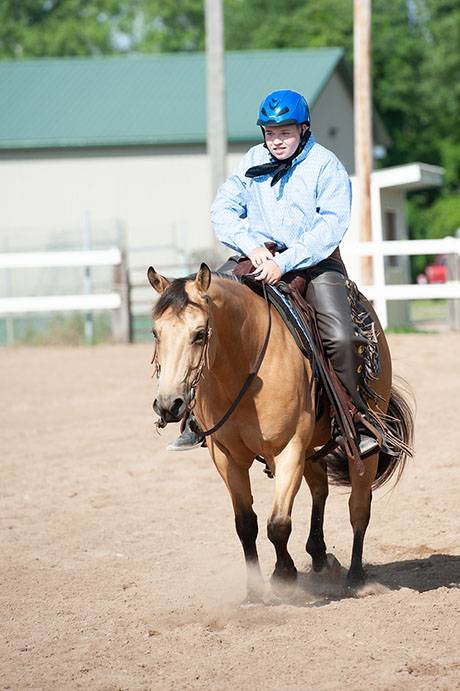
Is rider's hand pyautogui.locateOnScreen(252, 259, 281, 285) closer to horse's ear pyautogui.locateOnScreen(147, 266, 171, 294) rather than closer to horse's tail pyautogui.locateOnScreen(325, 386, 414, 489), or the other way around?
horse's ear pyautogui.locateOnScreen(147, 266, 171, 294)

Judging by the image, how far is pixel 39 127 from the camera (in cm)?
3309

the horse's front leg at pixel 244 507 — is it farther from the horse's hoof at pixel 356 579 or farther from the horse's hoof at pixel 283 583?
the horse's hoof at pixel 356 579

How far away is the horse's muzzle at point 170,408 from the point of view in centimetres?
487

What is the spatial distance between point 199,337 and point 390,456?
7.17 ft

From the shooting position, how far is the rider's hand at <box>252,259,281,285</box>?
584cm

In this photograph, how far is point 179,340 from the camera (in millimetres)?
5035

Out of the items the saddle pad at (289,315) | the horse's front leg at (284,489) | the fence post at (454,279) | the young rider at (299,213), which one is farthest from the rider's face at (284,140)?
the fence post at (454,279)

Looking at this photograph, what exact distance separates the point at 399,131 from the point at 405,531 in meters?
43.9

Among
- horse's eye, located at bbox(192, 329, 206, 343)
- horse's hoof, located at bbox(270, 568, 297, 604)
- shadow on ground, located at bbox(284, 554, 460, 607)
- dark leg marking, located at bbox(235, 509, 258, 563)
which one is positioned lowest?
shadow on ground, located at bbox(284, 554, 460, 607)

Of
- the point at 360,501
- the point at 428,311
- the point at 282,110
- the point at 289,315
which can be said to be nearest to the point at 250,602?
the point at 360,501


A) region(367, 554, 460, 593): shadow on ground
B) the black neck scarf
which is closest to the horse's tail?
region(367, 554, 460, 593): shadow on ground

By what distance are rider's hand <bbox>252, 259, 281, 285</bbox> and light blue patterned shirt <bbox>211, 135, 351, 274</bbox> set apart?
0.11 m

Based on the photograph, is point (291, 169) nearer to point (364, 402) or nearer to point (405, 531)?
point (364, 402)

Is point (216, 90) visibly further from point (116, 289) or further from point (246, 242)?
point (246, 242)
